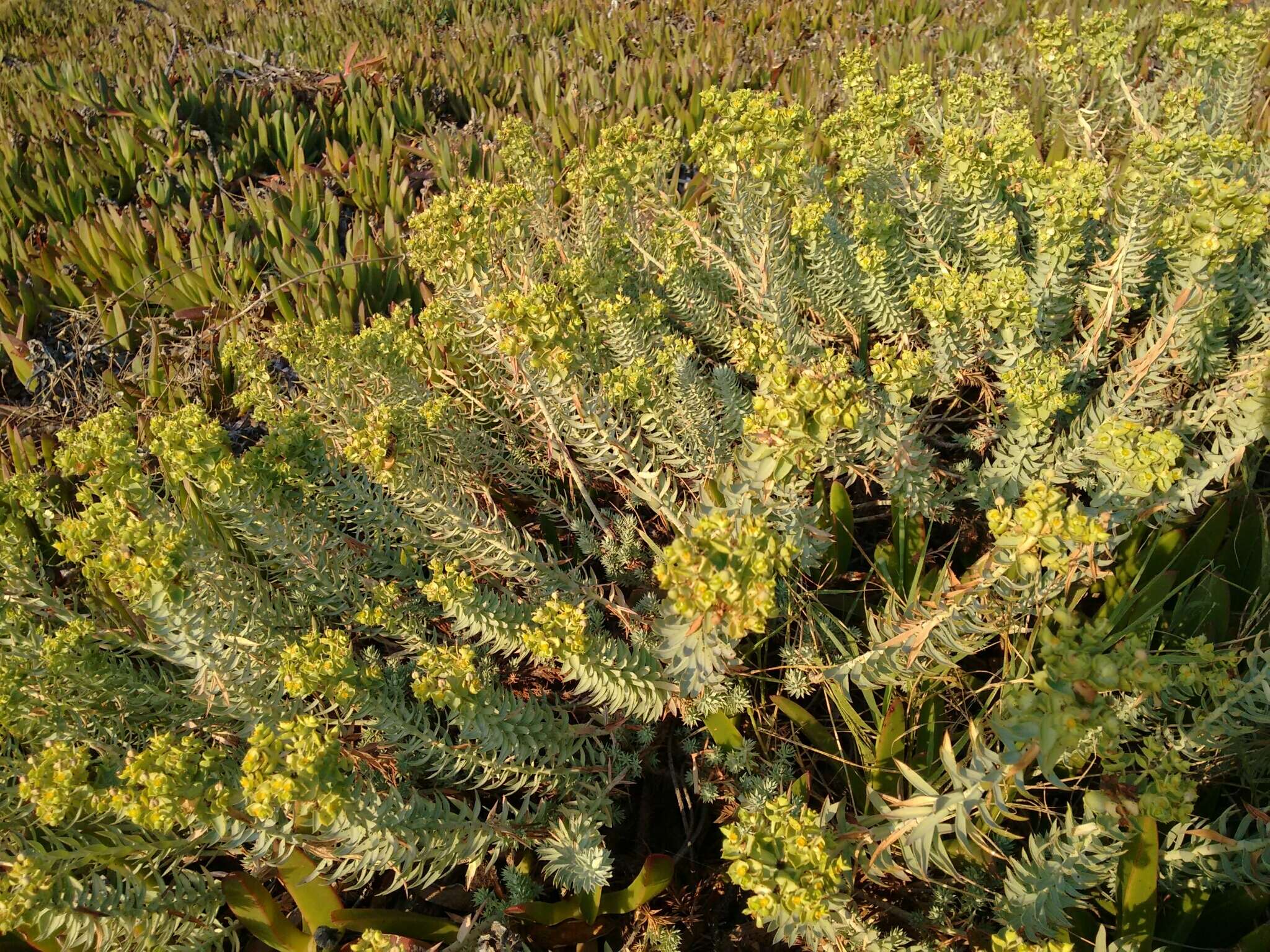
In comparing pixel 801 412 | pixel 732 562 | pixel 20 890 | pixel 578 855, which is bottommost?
pixel 578 855

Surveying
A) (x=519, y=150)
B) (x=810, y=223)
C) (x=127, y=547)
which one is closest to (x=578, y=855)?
(x=127, y=547)

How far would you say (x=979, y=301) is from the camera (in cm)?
191

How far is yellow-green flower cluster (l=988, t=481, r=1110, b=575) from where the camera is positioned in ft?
4.27

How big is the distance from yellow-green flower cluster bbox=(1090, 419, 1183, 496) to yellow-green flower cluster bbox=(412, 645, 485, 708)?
125cm

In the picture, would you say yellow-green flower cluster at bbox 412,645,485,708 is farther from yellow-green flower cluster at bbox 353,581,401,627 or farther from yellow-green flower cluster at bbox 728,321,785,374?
yellow-green flower cluster at bbox 728,321,785,374

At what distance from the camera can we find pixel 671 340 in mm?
2236

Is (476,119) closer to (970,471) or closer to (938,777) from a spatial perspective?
(970,471)

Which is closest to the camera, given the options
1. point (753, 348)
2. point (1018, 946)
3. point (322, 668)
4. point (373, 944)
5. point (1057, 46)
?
point (1018, 946)

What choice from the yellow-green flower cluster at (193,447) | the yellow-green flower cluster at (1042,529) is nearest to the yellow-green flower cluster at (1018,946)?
the yellow-green flower cluster at (1042,529)

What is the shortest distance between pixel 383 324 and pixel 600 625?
1.08 m

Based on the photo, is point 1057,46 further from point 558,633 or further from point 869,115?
point 558,633

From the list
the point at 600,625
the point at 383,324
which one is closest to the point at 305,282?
the point at 383,324

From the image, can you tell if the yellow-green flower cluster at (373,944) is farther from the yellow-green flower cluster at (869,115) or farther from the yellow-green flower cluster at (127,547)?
the yellow-green flower cluster at (869,115)

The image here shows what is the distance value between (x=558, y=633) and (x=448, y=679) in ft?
0.73
